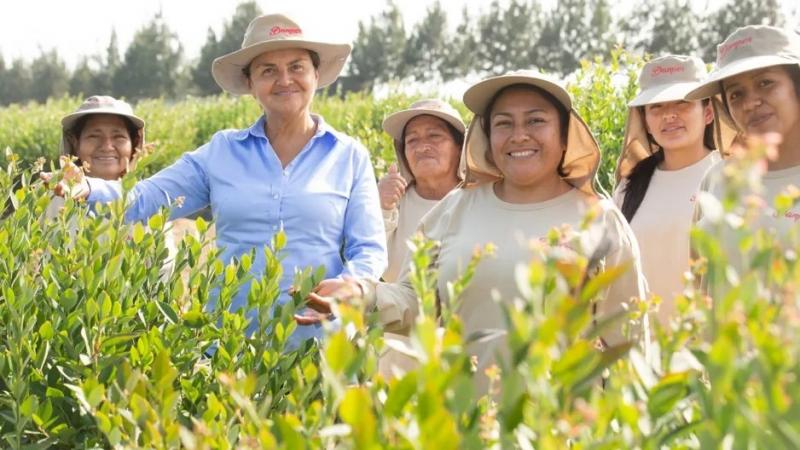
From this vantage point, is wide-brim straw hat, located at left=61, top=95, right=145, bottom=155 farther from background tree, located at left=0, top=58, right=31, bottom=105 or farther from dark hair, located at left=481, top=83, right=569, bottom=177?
background tree, located at left=0, top=58, right=31, bottom=105

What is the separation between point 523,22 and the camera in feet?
225

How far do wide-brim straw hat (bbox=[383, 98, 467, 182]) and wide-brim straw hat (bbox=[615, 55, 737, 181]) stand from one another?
2.63ft

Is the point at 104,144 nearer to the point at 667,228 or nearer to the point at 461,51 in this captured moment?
the point at 667,228

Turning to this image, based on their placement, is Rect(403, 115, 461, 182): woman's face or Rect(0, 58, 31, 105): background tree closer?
Rect(403, 115, 461, 182): woman's face

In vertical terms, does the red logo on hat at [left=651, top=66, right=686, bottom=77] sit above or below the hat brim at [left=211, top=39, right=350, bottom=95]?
below

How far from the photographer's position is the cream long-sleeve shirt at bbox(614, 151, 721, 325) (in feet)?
12.5

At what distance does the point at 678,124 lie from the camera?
4.10 meters

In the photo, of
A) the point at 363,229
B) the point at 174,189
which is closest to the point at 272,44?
the point at 174,189

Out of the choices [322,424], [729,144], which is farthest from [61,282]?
[729,144]

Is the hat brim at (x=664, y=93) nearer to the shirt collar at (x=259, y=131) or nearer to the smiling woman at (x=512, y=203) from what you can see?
the smiling woman at (x=512, y=203)

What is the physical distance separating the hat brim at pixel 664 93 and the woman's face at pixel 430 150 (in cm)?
91

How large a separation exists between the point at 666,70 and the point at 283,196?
6.31ft

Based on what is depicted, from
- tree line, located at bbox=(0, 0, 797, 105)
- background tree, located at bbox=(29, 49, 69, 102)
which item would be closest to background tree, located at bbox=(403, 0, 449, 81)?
tree line, located at bbox=(0, 0, 797, 105)

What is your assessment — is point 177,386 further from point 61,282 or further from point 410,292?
point 410,292
